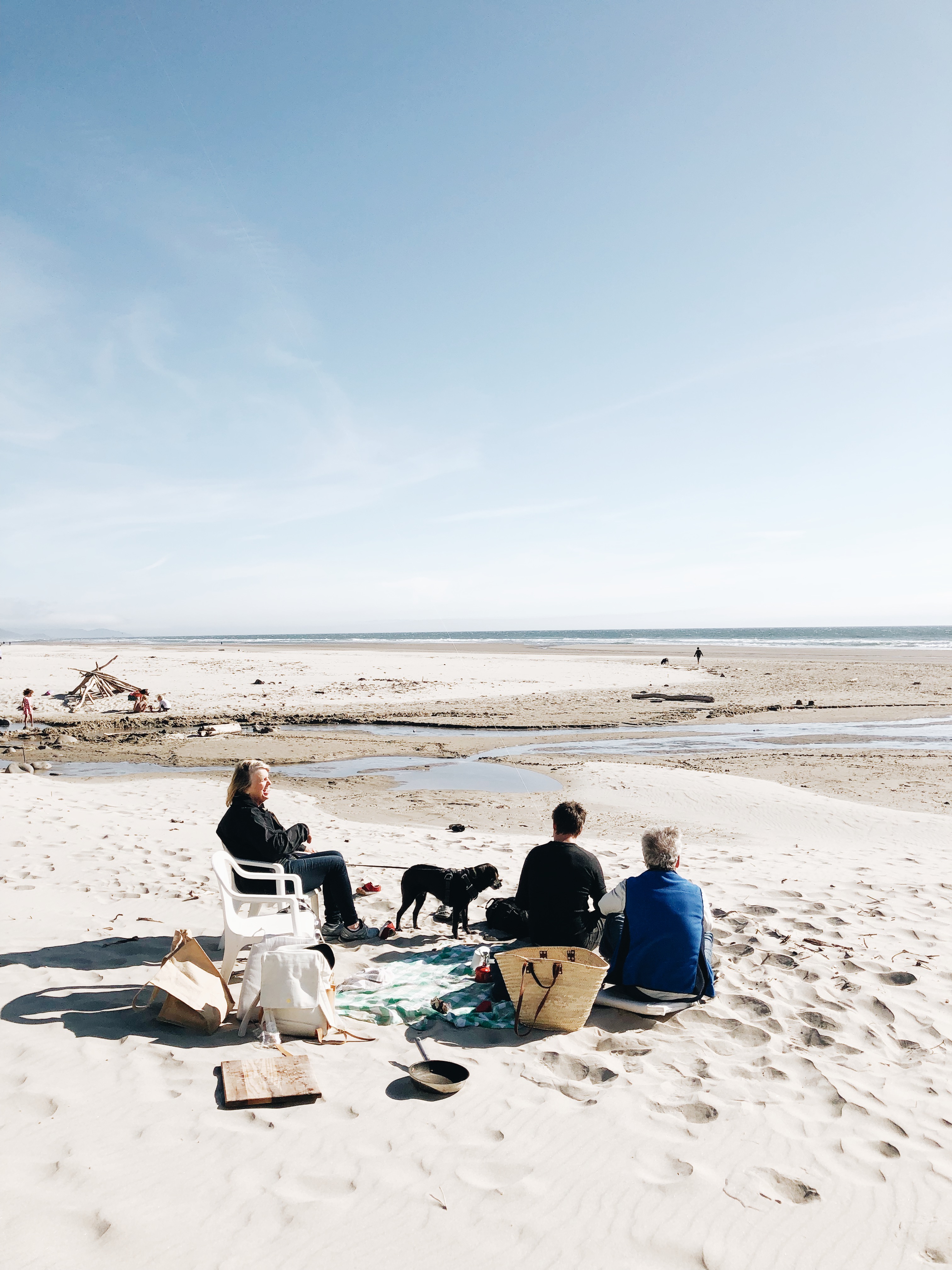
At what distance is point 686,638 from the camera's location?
98.3 m

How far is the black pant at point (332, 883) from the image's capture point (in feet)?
19.4

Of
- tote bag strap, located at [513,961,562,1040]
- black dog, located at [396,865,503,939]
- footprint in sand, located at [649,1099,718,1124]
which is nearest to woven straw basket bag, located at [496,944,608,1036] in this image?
tote bag strap, located at [513,961,562,1040]

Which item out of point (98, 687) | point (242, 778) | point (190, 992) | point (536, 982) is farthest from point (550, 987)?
point (98, 687)

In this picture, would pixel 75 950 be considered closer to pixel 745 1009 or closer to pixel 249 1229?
pixel 249 1229

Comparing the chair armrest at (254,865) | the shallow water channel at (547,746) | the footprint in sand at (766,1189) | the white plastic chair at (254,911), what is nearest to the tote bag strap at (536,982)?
the footprint in sand at (766,1189)

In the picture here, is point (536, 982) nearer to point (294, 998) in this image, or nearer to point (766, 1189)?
point (294, 998)

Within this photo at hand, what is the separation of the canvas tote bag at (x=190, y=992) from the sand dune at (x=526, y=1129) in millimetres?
124

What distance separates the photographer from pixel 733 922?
6.18 metres

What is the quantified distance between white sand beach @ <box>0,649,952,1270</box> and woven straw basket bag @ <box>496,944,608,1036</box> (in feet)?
0.30

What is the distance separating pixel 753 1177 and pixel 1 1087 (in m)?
3.45

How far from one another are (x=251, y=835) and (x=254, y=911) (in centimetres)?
69

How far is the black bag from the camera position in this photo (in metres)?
5.84

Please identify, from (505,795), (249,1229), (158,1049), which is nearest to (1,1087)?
(158,1049)

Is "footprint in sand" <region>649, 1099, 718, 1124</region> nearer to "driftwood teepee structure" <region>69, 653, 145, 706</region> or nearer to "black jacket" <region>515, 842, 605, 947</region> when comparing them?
"black jacket" <region>515, 842, 605, 947</region>
